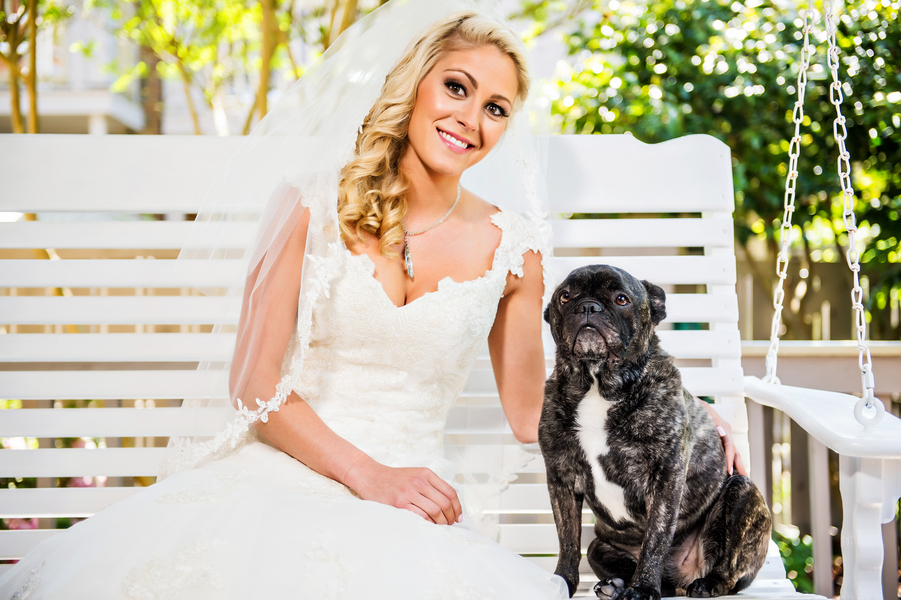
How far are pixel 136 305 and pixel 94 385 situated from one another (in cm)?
30

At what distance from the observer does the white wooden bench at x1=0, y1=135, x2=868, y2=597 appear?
237 cm

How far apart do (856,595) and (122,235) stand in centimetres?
245

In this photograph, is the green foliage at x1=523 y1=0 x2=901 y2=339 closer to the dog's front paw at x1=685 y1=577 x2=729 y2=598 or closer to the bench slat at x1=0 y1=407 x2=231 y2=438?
the dog's front paw at x1=685 y1=577 x2=729 y2=598

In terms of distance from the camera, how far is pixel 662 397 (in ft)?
5.08

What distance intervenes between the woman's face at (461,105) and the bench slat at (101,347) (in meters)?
1.05

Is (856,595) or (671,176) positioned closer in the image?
(856,595)

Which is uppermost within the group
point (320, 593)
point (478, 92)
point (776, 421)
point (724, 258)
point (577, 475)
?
point (478, 92)

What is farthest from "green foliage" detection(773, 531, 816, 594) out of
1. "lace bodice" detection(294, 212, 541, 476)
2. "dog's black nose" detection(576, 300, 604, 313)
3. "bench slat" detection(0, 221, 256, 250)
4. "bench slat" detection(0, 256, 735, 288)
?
"bench slat" detection(0, 221, 256, 250)

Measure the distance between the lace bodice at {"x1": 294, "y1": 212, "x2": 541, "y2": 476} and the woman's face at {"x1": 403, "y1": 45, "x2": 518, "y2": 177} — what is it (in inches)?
13.6

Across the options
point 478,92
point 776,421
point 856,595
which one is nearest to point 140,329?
point 478,92

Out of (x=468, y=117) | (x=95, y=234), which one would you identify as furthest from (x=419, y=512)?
(x=95, y=234)

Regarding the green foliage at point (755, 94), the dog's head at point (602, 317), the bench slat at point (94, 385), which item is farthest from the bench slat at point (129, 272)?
the green foliage at point (755, 94)

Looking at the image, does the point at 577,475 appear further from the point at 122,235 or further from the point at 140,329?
the point at 140,329

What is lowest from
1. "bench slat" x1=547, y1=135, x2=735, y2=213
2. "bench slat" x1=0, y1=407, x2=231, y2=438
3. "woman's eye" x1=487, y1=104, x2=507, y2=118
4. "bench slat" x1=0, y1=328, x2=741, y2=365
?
"bench slat" x1=0, y1=407, x2=231, y2=438
